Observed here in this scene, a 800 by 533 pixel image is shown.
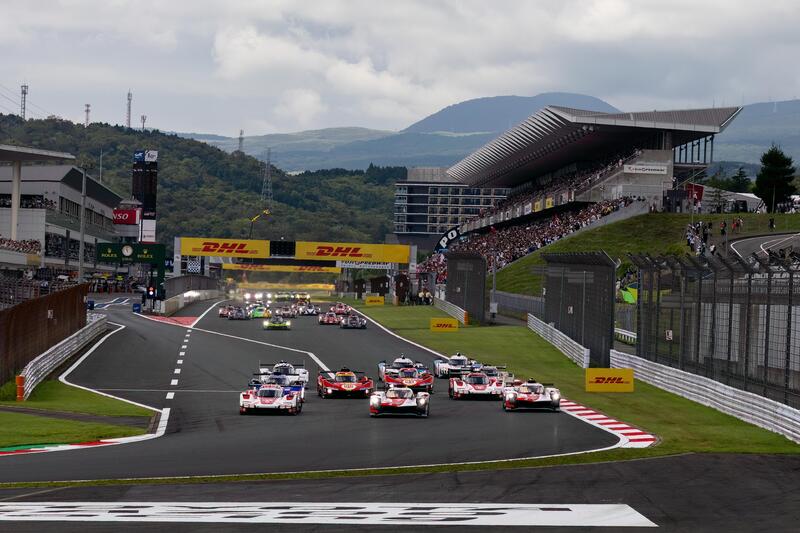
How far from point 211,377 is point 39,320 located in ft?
22.0

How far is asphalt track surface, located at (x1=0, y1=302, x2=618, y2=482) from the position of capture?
20734 millimetres

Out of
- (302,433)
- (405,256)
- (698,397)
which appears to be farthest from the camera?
(405,256)

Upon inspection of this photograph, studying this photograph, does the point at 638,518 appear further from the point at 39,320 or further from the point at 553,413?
the point at 39,320

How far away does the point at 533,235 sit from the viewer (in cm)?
11138

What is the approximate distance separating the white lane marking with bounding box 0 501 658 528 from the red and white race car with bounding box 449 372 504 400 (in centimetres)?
2060

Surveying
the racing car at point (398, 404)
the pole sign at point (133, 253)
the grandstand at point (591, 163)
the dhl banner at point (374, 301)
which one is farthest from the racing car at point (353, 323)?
the racing car at point (398, 404)

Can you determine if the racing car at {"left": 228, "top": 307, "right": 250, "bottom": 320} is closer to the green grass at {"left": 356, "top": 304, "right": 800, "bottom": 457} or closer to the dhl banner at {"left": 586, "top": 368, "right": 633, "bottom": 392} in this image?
the green grass at {"left": 356, "top": 304, "right": 800, "bottom": 457}

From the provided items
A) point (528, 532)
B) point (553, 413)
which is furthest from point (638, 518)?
point (553, 413)

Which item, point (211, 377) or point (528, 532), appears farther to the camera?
point (211, 377)

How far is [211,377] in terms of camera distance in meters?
43.6

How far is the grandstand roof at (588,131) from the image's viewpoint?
98750mm

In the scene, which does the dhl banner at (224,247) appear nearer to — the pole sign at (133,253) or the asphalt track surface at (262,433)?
the pole sign at (133,253)

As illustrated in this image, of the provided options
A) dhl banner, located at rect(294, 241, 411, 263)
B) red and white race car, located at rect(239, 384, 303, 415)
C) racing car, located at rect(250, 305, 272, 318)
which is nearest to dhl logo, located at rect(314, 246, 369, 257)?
dhl banner, located at rect(294, 241, 411, 263)

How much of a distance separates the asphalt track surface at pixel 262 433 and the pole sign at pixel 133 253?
35.0 m
